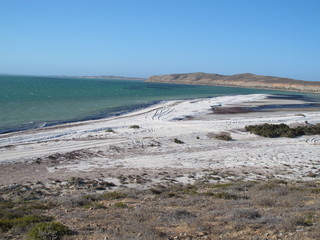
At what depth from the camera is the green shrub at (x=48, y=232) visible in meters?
6.51

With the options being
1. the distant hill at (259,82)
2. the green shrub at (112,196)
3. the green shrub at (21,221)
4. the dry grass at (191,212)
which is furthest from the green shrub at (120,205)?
the distant hill at (259,82)

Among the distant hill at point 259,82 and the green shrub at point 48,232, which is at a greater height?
the distant hill at point 259,82

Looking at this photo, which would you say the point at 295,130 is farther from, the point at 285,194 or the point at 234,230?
the point at 234,230

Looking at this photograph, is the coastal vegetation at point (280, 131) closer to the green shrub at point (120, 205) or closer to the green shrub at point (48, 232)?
the green shrub at point (120, 205)

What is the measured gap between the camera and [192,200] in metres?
9.80

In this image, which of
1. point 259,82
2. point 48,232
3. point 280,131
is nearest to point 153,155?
point 280,131

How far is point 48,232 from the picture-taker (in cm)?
660

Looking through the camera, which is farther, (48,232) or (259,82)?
(259,82)

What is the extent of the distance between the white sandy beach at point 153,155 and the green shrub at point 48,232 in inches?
234

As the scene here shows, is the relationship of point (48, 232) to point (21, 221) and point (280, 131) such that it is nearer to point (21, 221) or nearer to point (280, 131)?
point (21, 221)

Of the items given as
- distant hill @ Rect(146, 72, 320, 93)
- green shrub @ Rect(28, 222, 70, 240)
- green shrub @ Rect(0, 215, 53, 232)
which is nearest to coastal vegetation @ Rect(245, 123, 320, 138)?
green shrub @ Rect(0, 215, 53, 232)

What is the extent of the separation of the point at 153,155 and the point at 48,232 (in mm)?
12113

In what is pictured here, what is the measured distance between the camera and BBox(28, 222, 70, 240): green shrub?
651 centimetres

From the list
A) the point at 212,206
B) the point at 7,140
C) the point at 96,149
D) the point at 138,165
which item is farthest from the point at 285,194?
the point at 7,140
